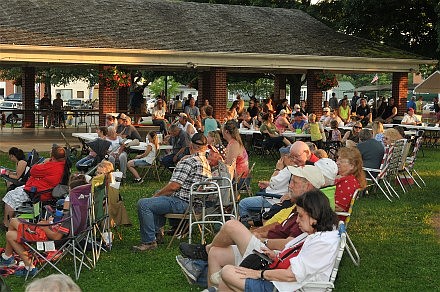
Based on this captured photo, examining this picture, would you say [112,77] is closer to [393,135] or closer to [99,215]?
[393,135]

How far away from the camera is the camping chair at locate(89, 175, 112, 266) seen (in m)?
8.03

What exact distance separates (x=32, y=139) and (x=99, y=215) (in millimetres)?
15590

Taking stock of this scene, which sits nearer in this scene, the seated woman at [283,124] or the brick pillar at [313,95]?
the seated woman at [283,124]

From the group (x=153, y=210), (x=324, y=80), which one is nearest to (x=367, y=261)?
(x=153, y=210)

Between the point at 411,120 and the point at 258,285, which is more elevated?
the point at 411,120

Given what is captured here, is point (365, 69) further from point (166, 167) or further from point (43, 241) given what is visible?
point (43, 241)

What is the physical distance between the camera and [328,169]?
29.3 feet

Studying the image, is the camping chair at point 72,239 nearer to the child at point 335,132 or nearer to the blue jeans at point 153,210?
the blue jeans at point 153,210

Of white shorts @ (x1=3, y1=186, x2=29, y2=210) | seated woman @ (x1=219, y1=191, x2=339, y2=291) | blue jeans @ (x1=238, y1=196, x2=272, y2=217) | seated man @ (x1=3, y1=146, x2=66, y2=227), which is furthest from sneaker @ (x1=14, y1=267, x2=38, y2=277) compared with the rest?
seated woman @ (x1=219, y1=191, x2=339, y2=291)

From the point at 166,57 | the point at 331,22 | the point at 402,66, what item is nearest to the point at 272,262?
the point at 166,57

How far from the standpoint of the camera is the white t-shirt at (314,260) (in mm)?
5469

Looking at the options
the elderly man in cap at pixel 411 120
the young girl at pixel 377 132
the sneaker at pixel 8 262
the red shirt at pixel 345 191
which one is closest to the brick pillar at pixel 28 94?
the elderly man in cap at pixel 411 120

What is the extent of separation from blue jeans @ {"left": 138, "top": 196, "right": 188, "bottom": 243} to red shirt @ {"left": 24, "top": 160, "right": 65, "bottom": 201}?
65.1 inches

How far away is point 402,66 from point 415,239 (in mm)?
17724
